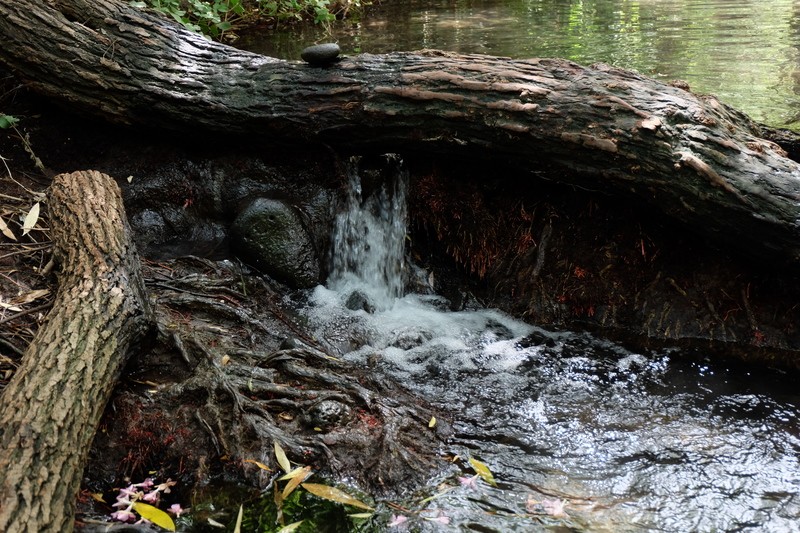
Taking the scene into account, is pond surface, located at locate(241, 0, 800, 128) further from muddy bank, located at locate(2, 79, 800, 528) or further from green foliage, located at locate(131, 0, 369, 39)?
muddy bank, located at locate(2, 79, 800, 528)

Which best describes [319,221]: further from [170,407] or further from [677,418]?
[677,418]

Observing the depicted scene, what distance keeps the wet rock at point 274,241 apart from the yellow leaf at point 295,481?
6.97 feet

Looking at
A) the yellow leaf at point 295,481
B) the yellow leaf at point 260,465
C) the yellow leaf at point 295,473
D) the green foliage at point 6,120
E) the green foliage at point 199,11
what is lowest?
the yellow leaf at point 295,481

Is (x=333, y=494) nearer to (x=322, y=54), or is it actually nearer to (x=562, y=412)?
(x=562, y=412)

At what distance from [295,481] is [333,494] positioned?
0.21m

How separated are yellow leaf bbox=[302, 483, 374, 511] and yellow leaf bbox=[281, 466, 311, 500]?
0.05 m

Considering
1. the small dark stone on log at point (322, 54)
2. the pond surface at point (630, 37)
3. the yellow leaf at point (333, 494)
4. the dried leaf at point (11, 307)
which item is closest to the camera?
the yellow leaf at point (333, 494)

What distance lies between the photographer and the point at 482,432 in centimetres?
383

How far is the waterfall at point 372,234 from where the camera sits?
541 cm

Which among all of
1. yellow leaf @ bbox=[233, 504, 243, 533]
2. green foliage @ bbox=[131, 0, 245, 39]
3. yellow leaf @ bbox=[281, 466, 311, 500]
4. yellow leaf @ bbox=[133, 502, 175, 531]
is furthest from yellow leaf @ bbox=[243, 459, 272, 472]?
green foliage @ bbox=[131, 0, 245, 39]

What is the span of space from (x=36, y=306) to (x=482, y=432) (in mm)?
2654

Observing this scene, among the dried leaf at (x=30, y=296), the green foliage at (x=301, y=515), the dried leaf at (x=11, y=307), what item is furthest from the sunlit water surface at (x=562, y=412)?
the dried leaf at (x=11, y=307)

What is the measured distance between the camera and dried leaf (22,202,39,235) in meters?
4.59

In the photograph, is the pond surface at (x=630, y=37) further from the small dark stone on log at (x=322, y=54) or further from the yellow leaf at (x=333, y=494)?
the yellow leaf at (x=333, y=494)
